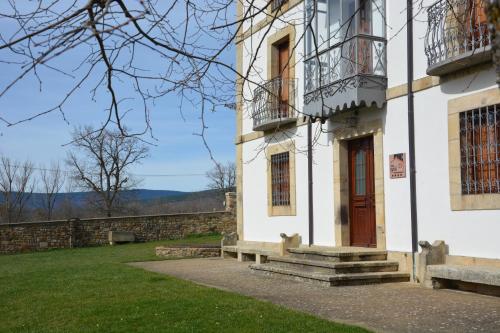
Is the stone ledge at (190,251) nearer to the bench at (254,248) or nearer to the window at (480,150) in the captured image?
the bench at (254,248)

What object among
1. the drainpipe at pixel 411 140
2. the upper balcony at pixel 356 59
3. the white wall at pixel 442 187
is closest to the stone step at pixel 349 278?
the drainpipe at pixel 411 140

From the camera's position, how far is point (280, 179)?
14.3 metres

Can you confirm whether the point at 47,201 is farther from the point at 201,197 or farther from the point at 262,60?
the point at 262,60

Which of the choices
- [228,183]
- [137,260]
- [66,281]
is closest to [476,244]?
[66,281]

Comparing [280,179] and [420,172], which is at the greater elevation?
[280,179]

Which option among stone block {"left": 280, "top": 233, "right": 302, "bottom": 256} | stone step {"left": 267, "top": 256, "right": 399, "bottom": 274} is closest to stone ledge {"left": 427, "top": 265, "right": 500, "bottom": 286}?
stone step {"left": 267, "top": 256, "right": 399, "bottom": 274}

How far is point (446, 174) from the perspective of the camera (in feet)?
30.8

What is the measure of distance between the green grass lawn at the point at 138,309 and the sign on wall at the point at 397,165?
371 cm

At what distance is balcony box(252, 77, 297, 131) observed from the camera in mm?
13325

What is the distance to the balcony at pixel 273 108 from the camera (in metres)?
13.3

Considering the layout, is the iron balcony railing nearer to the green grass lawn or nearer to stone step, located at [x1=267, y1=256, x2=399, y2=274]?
stone step, located at [x1=267, y1=256, x2=399, y2=274]

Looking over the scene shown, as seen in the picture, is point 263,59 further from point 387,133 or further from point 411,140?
point 411,140

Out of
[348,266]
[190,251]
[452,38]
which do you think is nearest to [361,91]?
[452,38]

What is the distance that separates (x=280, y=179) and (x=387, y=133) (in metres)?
4.06
